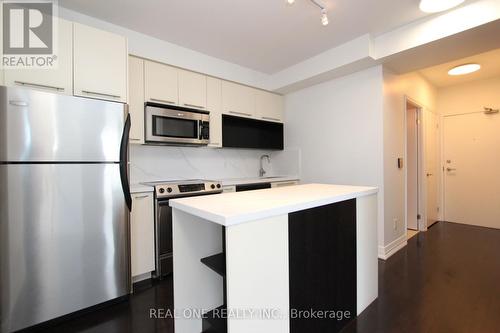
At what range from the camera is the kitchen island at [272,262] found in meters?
1.07

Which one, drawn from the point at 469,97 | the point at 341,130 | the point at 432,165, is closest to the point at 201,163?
the point at 341,130

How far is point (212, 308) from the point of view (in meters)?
1.51

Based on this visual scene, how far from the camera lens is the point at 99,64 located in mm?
2037

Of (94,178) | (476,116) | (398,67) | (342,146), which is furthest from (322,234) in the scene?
(476,116)

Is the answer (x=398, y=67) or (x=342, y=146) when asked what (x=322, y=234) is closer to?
(x=342, y=146)

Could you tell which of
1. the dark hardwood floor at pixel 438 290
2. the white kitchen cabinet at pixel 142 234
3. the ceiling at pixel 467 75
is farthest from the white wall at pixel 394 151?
the white kitchen cabinet at pixel 142 234

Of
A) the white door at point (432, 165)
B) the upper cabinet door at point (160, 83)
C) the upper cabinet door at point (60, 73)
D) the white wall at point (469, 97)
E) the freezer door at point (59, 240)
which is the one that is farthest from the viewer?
the white door at point (432, 165)

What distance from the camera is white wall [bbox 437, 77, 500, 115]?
12.8ft

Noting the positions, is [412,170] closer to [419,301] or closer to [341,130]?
[341,130]

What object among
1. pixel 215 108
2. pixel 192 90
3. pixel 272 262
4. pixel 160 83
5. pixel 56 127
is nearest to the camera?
pixel 272 262

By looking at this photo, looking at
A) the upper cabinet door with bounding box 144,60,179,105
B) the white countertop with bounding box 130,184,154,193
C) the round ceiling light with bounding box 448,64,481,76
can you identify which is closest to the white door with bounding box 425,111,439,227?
the round ceiling light with bounding box 448,64,481,76

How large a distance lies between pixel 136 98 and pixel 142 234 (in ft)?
4.65

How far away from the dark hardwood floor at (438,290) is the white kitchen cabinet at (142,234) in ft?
5.96

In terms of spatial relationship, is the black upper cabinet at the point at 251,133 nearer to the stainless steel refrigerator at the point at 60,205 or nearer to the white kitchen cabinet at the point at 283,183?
the white kitchen cabinet at the point at 283,183
